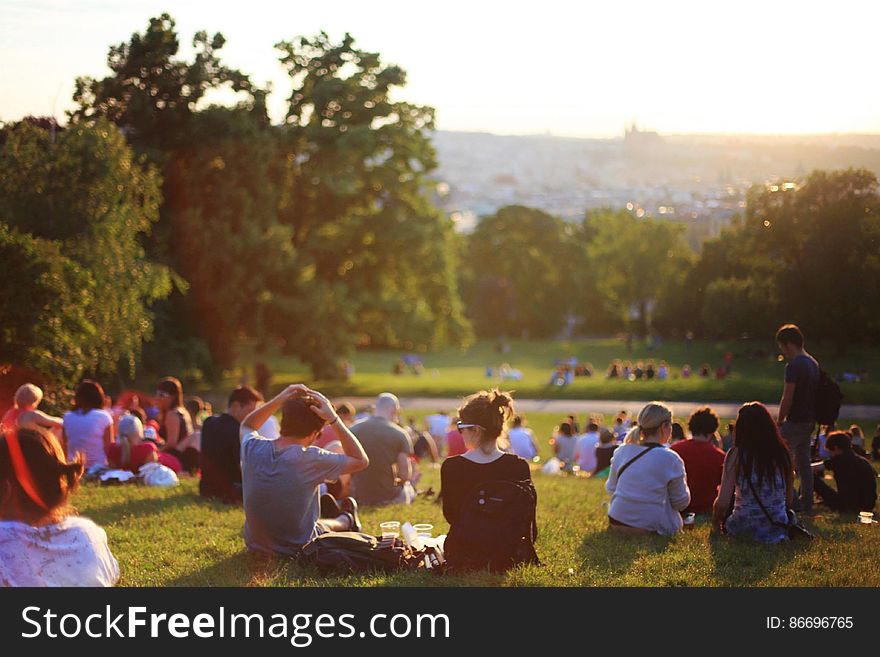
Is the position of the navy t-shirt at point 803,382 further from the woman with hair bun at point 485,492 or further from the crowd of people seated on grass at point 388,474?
the woman with hair bun at point 485,492

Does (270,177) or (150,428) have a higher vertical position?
(270,177)

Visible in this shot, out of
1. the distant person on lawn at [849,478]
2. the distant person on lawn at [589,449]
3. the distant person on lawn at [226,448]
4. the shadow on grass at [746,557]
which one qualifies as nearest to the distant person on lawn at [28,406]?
the distant person on lawn at [226,448]

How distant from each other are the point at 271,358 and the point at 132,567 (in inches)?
1500

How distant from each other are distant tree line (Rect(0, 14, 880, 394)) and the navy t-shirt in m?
4.74

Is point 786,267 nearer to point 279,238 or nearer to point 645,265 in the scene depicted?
point 645,265

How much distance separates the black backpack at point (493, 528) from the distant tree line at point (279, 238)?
28.9 feet

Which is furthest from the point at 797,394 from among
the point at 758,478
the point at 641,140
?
the point at 641,140

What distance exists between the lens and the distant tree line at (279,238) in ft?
49.9

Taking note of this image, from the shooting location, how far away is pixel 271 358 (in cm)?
4538

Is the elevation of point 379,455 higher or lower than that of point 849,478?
higher

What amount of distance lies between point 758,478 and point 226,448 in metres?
5.28

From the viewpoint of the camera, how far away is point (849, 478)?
10375mm

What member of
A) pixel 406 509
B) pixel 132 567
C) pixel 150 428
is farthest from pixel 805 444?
pixel 150 428

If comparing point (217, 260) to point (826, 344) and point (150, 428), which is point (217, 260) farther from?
point (826, 344)
